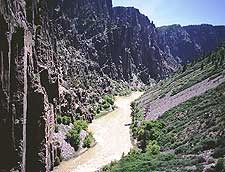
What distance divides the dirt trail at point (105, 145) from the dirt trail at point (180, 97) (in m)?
5.69

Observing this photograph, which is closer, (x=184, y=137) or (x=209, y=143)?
(x=209, y=143)

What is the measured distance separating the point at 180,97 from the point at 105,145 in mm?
26414

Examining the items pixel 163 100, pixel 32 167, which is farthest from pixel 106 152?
pixel 163 100

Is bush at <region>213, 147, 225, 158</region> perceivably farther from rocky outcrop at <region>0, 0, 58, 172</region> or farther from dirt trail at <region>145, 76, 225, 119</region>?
dirt trail at <region>145, 76, 225, 119</region>

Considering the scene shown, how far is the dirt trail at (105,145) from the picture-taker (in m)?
60.6

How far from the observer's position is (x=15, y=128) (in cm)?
4912

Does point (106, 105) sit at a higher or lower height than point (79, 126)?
higher

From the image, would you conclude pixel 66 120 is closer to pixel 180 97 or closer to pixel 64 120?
pixel 64 120

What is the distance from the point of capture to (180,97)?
93.8m

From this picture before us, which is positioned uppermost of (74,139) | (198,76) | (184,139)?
(198,76)

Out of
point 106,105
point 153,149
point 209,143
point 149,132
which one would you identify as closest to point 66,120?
point 149,132

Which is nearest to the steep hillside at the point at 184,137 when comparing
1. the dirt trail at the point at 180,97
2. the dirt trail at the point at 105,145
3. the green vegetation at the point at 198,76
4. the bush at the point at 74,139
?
the dirt trail at the point at 180,97

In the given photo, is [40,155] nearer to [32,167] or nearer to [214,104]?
[32,167]

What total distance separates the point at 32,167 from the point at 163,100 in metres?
55.9
